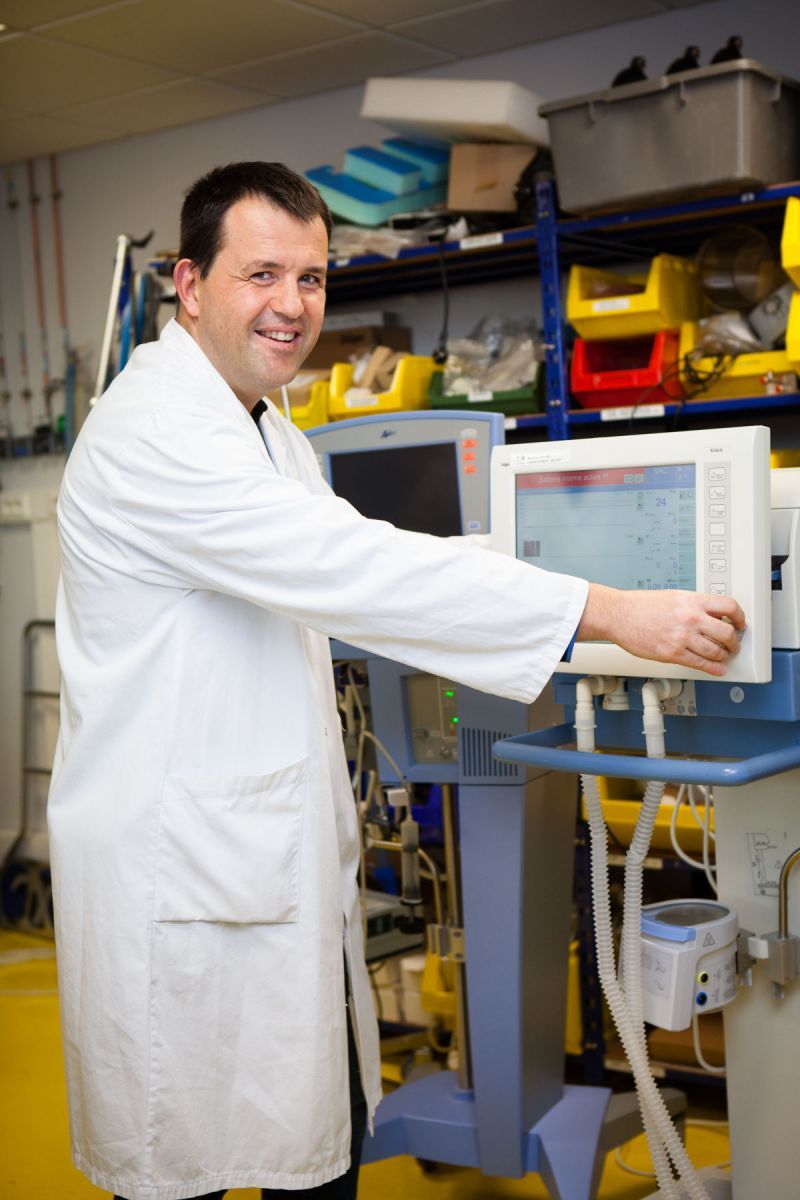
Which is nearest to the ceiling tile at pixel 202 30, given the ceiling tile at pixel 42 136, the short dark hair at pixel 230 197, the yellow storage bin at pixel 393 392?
the ceiling tile at pixel 42 136

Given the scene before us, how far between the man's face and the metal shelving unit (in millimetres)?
1501

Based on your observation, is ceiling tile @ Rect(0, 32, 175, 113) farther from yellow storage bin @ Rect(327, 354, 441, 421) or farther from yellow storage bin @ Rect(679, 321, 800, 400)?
yellow storage bin @ Rect(679, 321, 800, 400)

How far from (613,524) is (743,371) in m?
1.51

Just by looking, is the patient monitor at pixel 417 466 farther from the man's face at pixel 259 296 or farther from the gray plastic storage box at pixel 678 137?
the gray plastic storage box at pixel 678 137

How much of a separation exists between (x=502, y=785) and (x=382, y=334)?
6.63 feet

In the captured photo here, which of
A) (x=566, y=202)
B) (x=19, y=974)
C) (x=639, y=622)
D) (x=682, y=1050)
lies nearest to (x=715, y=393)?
(x=566, y=202)

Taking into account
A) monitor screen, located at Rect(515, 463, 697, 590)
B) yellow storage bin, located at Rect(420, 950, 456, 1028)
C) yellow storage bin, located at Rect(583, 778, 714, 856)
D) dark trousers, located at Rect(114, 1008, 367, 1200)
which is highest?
monitor screen, located at Rect(515, 463, 697, 590)

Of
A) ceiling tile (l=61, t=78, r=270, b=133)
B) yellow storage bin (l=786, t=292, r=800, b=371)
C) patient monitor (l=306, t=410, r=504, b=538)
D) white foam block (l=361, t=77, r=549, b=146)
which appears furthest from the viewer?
ceiling tile (l=61, t=78, r=270, b=133)

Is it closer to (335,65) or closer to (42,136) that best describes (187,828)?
(335,65)

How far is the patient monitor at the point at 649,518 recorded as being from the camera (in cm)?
153

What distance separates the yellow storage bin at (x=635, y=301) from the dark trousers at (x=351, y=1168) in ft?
6.34

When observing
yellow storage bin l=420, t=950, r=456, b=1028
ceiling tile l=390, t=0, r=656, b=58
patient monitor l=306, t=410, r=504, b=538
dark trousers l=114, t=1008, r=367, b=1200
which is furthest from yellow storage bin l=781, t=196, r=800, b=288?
dark trousers l=114, t=1008, r=367, b=1200

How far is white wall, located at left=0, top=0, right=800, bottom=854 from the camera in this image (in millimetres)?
3520

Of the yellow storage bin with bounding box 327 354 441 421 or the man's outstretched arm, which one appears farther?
the yellow storage bin with bounding box 327 354 441 421
